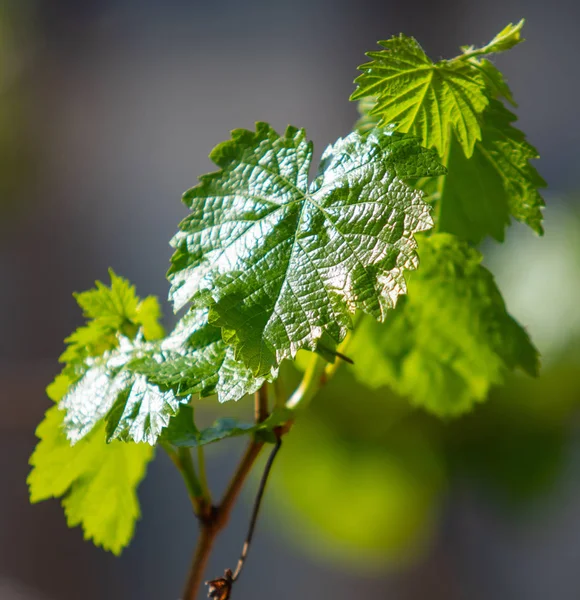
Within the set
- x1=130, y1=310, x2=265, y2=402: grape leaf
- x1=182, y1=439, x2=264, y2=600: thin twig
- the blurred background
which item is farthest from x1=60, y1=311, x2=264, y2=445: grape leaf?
the blurred background

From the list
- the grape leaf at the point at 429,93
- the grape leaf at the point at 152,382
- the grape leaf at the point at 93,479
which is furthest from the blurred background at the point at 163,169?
the grape leaf at the point at 429,93

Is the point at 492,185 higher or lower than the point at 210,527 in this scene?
higher

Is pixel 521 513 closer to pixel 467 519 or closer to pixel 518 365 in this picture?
pixel 467 519

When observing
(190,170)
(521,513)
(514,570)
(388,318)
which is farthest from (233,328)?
(514,570)

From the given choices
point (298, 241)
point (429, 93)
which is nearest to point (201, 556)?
point (298, 241)

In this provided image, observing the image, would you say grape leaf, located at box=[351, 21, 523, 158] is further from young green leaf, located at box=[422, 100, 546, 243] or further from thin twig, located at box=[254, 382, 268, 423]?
thin twig, located at box=[254, 382, 268, 423]

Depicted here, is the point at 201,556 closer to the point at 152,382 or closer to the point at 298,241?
the point at 152,382
